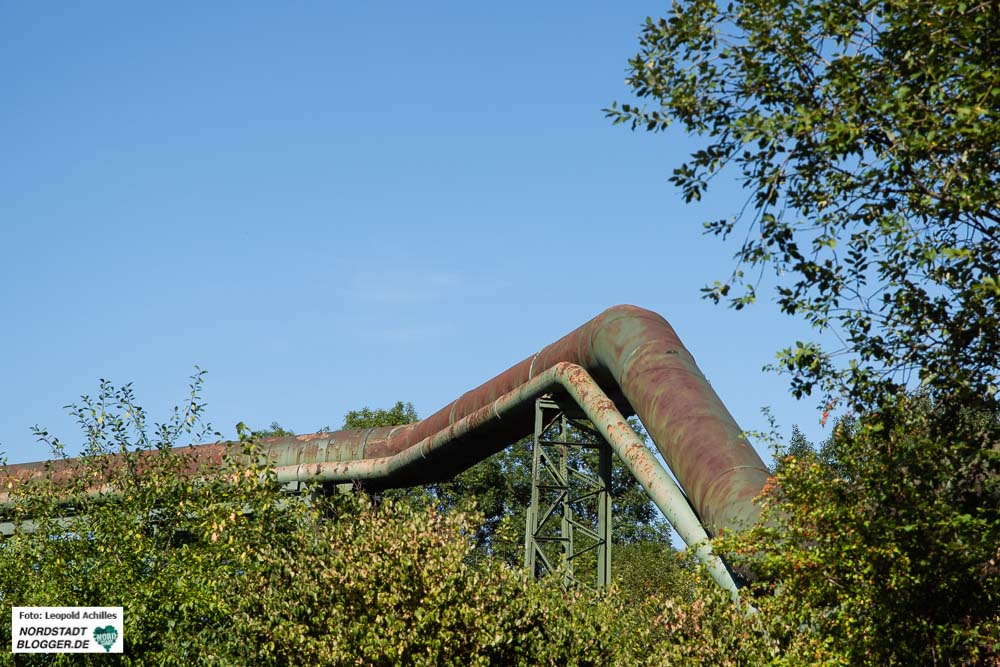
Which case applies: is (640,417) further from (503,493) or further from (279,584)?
(503,493)

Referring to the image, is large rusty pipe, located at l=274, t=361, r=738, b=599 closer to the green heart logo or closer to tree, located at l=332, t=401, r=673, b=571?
the green heart logo

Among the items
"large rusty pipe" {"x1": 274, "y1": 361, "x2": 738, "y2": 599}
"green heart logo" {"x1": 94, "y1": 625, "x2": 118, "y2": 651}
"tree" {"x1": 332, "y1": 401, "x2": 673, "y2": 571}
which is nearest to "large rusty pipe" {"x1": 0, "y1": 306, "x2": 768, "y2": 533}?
"large rusty pipe" {"x1": 274, "y1": 361, "x2": 738, "y2": 599}

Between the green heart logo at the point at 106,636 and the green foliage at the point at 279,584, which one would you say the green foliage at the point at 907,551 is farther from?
the green heart logo at the point at 106,636

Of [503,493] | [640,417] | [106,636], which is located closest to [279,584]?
[106,636]

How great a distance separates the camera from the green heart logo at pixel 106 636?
15227 mm

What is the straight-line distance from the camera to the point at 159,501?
57.7ft

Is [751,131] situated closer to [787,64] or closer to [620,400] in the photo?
[787,64]

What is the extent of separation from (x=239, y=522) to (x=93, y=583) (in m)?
2.34

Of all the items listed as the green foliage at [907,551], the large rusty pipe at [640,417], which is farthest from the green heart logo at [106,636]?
the green foliage at [907,551]

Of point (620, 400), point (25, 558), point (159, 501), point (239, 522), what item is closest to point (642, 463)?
point (620, 400)

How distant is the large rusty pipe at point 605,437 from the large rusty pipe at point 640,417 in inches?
8.4

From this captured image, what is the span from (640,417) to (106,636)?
31.9ft

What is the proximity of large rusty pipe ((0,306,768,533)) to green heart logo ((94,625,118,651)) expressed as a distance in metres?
3.97

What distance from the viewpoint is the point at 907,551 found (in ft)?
36.8
